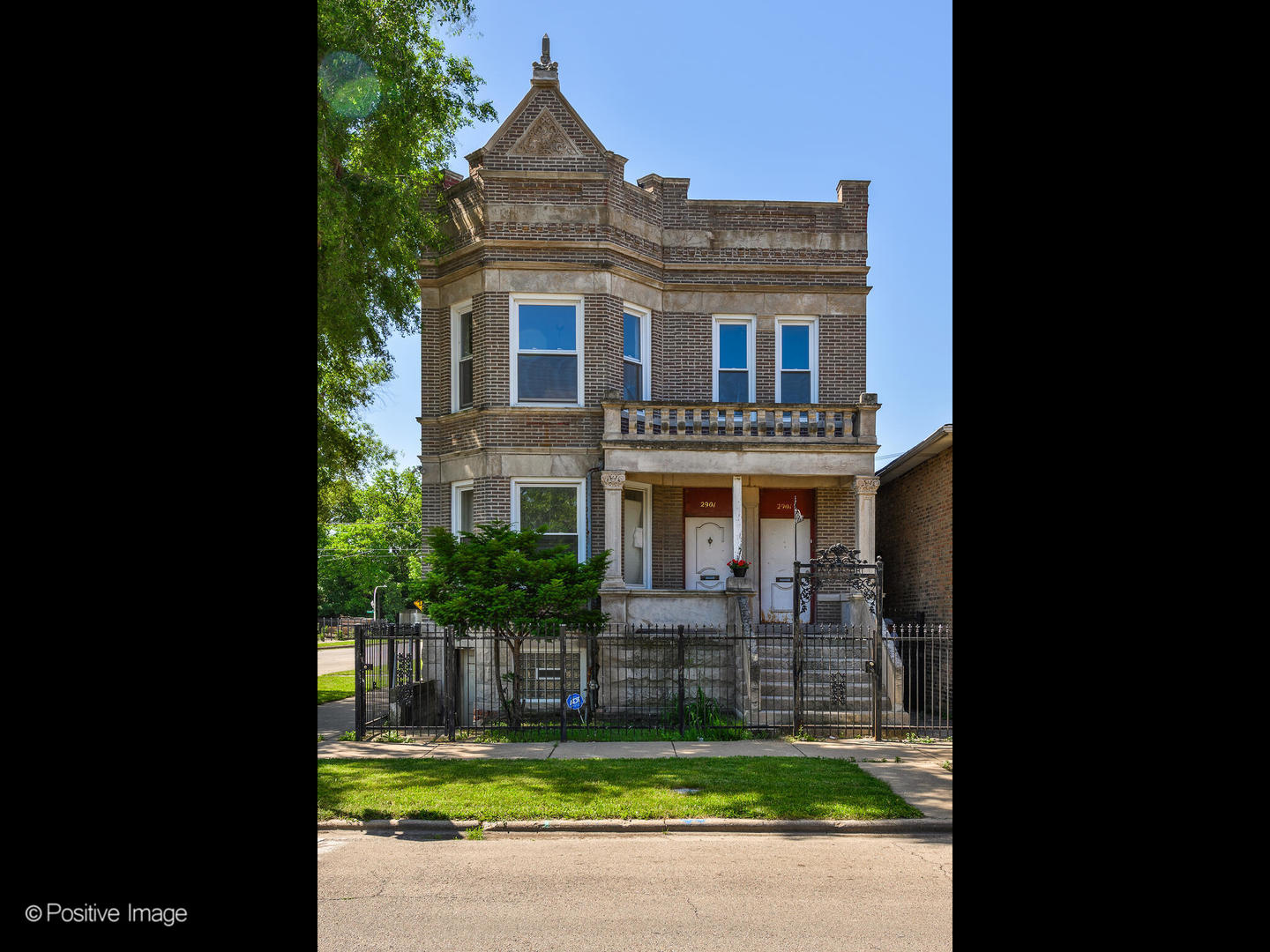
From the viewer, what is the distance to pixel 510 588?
14.9 meters

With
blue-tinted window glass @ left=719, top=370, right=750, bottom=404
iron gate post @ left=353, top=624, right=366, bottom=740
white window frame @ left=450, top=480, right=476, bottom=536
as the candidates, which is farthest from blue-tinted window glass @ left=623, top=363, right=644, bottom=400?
iron gate post @ left=353, top=624, right=366, bottom=740

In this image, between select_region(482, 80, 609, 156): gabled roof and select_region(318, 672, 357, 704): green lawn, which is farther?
select_region(318, 672, 357, 704): green lawn

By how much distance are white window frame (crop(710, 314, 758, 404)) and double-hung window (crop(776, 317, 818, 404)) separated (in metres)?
0.49

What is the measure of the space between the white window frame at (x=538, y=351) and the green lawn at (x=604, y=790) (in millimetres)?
7786

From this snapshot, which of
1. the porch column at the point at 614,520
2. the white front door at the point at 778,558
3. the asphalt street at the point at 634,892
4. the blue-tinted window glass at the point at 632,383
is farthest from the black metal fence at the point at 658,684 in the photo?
the blue-tinted window glass at the point at 632,383

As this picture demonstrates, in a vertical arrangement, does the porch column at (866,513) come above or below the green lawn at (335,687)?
above

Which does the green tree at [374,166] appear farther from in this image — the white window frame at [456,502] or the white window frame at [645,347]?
the white window frame at [645,347]

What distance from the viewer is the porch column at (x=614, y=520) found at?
643 inches

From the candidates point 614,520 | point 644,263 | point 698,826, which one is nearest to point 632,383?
point 644,263

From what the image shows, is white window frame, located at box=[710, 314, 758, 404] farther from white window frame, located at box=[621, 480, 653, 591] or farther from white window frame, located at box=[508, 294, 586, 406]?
white window frame, located at box=[508, 294, 586, 406]

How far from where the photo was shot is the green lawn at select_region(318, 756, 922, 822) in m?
8.76

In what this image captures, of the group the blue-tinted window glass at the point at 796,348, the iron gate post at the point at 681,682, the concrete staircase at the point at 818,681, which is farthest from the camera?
the blue-tinted window glass at the point at 796,348

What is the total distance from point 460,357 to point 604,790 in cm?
1076
